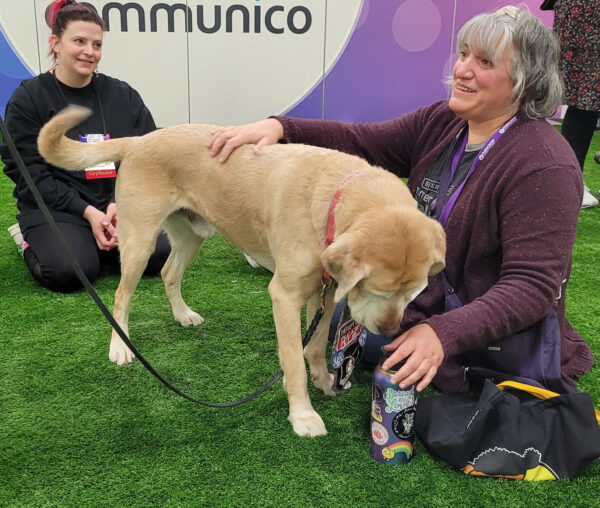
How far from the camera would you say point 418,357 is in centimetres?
189

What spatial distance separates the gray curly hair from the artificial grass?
4.54ft

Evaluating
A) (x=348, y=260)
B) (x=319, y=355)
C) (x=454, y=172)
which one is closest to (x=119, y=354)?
(x=319, y=355)

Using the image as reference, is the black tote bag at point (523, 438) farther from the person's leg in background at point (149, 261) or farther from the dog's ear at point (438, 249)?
the person's leg in background at point (149, 261)

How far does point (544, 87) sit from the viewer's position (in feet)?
7.39

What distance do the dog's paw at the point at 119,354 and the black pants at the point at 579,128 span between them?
13.3 feet

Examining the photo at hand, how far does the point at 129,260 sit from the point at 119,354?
0.49m

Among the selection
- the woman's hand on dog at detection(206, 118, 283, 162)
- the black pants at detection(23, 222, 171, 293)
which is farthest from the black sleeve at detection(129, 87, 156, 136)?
the woman's hand on dog at detection(206, 118, 283, 162)

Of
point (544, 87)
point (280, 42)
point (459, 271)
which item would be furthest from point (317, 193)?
point (280, 42)

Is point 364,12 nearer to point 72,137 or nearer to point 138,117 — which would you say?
point 138,117

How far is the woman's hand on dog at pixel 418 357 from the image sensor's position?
1.89 meters

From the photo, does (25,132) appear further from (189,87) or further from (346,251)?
(189,87)

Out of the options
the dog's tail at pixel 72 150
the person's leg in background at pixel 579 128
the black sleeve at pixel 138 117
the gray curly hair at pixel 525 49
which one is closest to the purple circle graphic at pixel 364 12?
the person's leg in background at pixel 579 128

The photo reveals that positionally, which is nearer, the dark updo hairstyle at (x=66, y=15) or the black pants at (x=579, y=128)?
the dark updo hairstyle at (x=66, y=15)

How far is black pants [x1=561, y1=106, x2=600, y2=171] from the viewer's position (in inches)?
190
